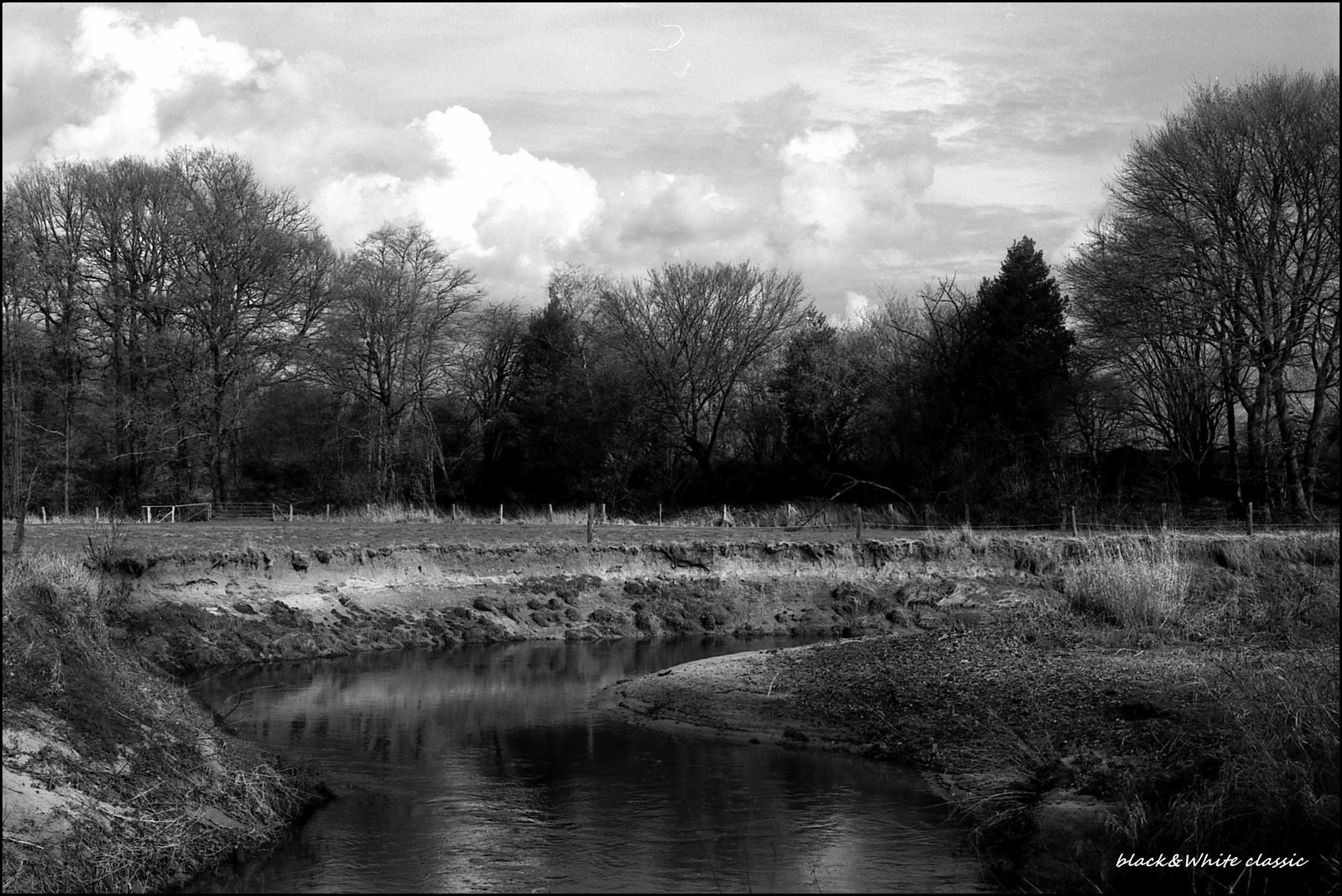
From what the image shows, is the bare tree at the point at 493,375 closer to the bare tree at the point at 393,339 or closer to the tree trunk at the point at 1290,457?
the bare tree at the point at 393,339

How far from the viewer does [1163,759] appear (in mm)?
11148

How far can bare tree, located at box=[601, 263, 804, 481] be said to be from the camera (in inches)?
1909

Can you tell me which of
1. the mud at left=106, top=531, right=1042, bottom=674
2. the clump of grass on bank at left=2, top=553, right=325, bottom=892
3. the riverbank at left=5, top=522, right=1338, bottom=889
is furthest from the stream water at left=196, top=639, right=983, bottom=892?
the mud at left=106, top=531, right=1042, bottom=674

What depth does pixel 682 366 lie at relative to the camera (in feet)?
159

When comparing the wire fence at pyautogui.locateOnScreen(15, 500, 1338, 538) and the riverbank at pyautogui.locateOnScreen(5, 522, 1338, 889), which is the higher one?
the wire fence at pyautogui.locateOnScreen(15, 500, 1338, 538)

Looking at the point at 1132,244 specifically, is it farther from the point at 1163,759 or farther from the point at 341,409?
the point at 341,409

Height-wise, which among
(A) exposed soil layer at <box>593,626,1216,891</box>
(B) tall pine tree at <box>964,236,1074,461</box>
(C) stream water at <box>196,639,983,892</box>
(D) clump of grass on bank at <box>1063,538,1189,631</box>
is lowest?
(C) stream water at <box>196,639,983,892</box>

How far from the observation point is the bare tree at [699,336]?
4850 cm

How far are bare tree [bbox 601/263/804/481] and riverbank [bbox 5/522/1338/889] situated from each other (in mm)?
15905

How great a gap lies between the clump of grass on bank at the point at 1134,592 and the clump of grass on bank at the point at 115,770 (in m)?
12.8

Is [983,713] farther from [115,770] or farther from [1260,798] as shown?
[115,770]

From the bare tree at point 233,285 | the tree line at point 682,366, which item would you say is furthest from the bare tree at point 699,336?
the bare tree at point 233,285

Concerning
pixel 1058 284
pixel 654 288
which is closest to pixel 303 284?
pixel 654 288

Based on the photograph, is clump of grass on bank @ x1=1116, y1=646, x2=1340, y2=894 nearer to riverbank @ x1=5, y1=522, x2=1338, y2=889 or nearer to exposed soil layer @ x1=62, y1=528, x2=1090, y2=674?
riverbank @ x1=5, y1=522, x2=1338, y2=889
